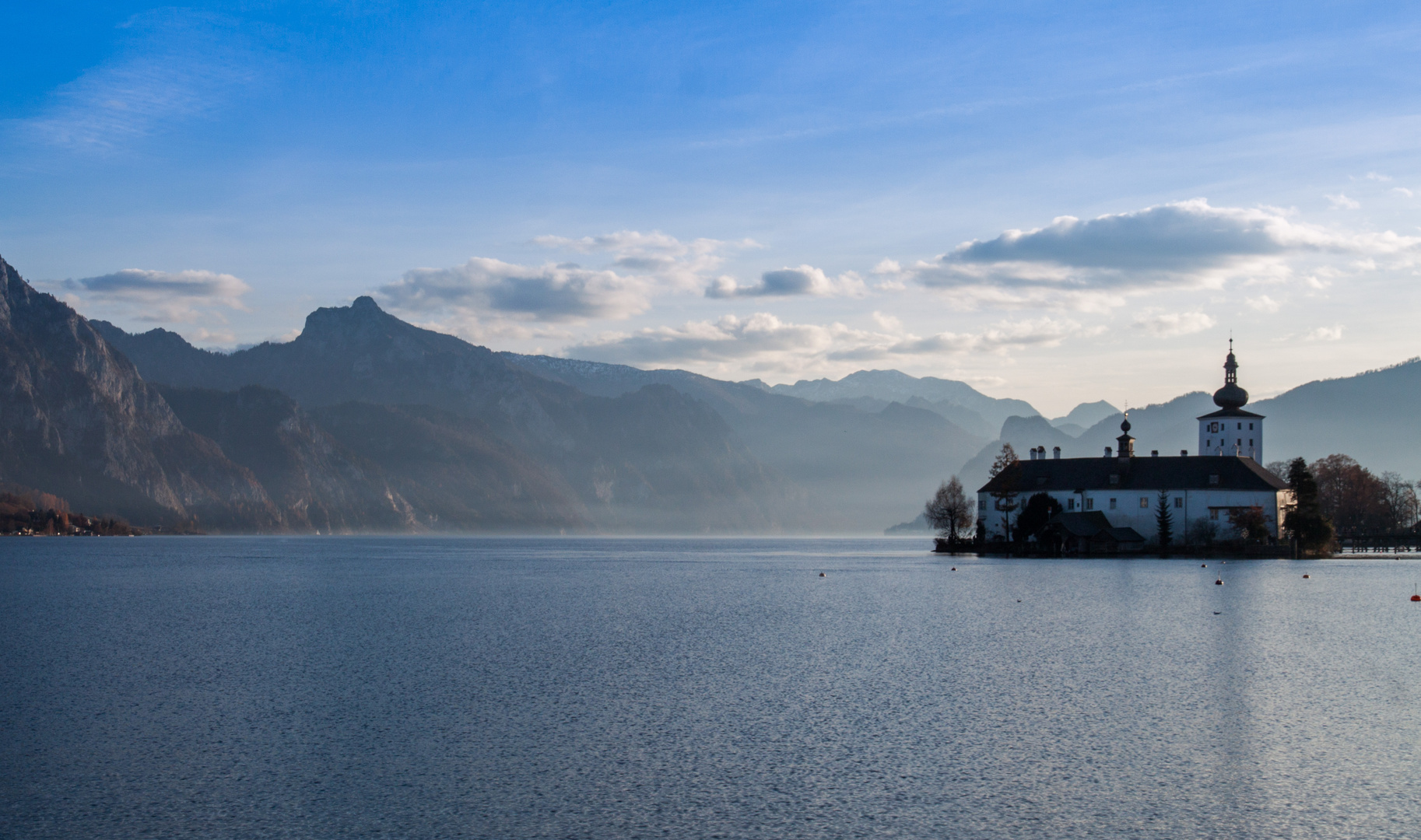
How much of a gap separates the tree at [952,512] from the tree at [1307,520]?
42262mm

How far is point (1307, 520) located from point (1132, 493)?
19721 mm

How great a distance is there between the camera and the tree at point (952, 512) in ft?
537

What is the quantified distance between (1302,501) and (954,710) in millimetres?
124507

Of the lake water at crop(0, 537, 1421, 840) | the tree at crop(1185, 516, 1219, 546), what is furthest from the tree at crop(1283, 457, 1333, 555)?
the lake water at crop(0, 537, 1421, 840)

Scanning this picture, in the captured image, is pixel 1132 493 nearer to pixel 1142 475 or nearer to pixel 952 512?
pixel 1142 475

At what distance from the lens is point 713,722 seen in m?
29.7

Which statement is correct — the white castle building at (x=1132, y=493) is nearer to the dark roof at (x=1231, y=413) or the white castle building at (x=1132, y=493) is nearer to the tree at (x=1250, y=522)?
the tree at (x=1250, y=522)

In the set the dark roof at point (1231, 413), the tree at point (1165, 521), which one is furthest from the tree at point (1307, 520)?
the dark roof at point (1231, 413)

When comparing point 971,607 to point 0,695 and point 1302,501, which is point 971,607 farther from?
point 1302,501

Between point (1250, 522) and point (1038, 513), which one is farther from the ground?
point (1038, 513)

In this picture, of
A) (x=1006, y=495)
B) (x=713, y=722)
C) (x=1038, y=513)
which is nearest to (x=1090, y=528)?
(x=1038, y=513)

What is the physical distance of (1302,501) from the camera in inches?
5433

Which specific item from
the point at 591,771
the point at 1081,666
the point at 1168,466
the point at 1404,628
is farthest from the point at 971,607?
the point at 1168,466

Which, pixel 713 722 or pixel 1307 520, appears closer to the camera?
pixel 713 722
